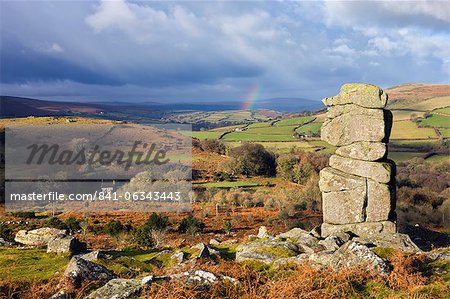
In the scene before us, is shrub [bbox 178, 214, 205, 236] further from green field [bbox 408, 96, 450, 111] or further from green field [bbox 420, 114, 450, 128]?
green field [bbox 408, 96, 450, 111]

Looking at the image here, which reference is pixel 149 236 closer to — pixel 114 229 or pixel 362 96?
pixel 114 229

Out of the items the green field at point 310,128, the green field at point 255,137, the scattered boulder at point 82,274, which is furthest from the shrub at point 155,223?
the green field at point 310,128

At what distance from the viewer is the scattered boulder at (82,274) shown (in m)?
9.13

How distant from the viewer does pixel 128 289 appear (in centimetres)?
764

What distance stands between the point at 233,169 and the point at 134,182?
23.1 m

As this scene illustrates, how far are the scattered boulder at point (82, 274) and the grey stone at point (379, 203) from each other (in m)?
11.9

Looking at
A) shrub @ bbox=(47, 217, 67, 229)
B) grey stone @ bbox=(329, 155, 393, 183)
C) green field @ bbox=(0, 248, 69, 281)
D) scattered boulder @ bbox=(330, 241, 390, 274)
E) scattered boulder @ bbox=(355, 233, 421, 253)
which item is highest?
grey stone @ bbox=(329, 155, 393, 183)

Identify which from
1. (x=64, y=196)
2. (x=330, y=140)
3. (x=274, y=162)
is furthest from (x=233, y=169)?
(x=330, y=140)

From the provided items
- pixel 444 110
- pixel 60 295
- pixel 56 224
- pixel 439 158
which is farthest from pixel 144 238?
pixel 444 110

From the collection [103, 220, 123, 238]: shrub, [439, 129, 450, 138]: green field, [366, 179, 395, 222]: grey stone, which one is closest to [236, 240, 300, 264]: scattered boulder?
[366, 179, 395, 222]: grey stone

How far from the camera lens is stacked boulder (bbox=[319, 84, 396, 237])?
Result: 17.0 metres

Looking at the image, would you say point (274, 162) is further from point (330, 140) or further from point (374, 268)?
point (374, 268)

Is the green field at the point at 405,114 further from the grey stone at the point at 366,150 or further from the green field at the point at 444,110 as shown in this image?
the grey stone at the point at 366,150

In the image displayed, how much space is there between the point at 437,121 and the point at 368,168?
96441 mm
